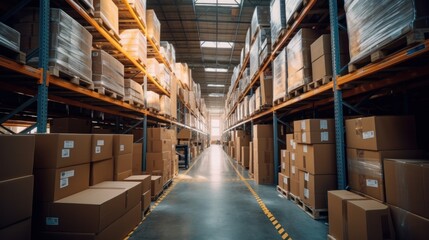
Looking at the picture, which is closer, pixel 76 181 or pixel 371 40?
pixel 371 40

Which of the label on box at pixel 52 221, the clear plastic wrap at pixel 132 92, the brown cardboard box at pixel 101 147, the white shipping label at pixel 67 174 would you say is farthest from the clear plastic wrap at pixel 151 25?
the label on box at pixel 52 221

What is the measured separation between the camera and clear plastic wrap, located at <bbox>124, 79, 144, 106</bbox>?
5190mm

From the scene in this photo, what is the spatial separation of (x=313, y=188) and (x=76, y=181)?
11.4 feet

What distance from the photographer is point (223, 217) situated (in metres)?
3.89

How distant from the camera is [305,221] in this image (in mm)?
3662

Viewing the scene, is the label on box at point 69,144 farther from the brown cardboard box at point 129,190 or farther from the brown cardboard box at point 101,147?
the brown cardboard box at point 129,190

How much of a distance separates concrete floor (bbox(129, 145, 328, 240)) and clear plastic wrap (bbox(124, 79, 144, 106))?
2.38 m

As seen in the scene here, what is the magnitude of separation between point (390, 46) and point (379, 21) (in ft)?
1.01

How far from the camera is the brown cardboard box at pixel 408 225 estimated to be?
205cm

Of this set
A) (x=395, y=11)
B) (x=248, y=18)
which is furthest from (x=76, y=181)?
(x=248, y=18)

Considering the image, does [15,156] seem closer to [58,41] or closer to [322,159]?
[58,41]

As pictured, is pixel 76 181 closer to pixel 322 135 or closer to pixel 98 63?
pixel 98 63

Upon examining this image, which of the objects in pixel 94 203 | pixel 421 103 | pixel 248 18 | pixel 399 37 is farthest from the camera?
pixel 248 18

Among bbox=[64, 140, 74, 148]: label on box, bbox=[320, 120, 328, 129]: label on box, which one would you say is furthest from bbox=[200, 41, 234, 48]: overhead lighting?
bbox=[64, 140, 74, 148]: label on box
